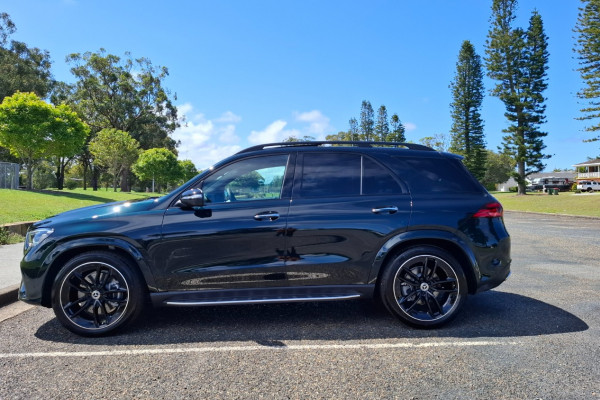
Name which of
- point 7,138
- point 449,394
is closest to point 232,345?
point 449,394

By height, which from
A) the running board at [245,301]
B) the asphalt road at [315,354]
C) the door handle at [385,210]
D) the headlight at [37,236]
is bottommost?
the asphalt road at [315,354]

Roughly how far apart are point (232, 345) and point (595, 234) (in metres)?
12.7

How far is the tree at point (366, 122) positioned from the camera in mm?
80750

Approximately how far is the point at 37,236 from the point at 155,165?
188ft

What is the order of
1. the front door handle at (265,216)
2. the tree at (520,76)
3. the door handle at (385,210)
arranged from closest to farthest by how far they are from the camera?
the front door handle at (265,216) < the door handle at (385,210) < the tree at (520,76)

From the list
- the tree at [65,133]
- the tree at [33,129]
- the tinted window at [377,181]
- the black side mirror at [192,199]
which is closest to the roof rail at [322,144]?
the tinted window at [377,181]

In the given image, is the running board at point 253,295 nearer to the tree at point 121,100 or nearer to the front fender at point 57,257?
the front fender at point 57,257

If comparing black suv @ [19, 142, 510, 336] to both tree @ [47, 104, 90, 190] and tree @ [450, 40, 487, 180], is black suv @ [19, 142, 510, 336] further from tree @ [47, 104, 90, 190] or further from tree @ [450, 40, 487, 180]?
tree @ [450, 40, 487, 180]

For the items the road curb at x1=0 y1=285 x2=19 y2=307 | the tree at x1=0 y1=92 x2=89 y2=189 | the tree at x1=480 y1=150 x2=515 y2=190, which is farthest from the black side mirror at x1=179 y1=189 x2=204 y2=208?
the tree at x1=480 y1=150 x2=515 y2=190

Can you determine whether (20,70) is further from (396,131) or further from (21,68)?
(396,131)

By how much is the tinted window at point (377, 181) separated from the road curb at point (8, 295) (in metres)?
4.47

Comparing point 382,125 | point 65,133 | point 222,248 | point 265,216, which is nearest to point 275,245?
point 265,216

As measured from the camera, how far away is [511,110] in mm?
46156

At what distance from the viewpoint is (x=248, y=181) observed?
4.22m
